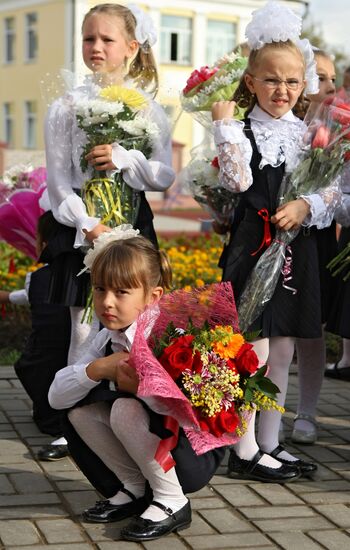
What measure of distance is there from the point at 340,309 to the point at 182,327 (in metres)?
1.47

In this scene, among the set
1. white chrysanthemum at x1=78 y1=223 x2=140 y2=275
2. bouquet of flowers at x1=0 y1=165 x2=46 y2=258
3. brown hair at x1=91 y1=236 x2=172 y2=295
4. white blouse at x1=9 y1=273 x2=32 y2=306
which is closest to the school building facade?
bouquet of flowers at x1=0 y1=165 x2=46 y2=258

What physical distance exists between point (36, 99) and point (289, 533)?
37469 millimetres

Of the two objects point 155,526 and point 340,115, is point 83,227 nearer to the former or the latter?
point 340,115

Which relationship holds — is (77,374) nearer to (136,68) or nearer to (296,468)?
(296,468)

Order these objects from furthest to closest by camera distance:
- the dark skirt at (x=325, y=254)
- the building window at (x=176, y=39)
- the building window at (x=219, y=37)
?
the building window at (x=219, y=37) → the building window at (x=176, y=39) → the dark skirt at (x=325, y=254)

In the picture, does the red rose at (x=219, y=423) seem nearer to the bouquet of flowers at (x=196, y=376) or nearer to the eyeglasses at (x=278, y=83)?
the bouquet of flowers at (x=196, y=376)

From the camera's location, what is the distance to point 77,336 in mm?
4836

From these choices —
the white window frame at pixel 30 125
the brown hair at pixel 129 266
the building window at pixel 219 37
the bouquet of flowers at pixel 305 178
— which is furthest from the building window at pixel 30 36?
the brown hair at pixel 129 266

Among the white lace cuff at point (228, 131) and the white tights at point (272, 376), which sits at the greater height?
the white lace cuff at point (228, 131)

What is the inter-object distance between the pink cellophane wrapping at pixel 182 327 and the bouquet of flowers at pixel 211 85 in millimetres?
1377

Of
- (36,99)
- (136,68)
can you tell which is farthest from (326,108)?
(36,99)

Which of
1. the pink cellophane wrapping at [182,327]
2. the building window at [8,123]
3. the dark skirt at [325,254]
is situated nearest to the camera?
the pink cellophane wrapping at [182,327]

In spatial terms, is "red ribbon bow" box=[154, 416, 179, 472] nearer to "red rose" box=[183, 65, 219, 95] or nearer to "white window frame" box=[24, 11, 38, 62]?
"red rose" box=[183, 65, 219, 95]

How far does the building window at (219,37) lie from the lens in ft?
133
